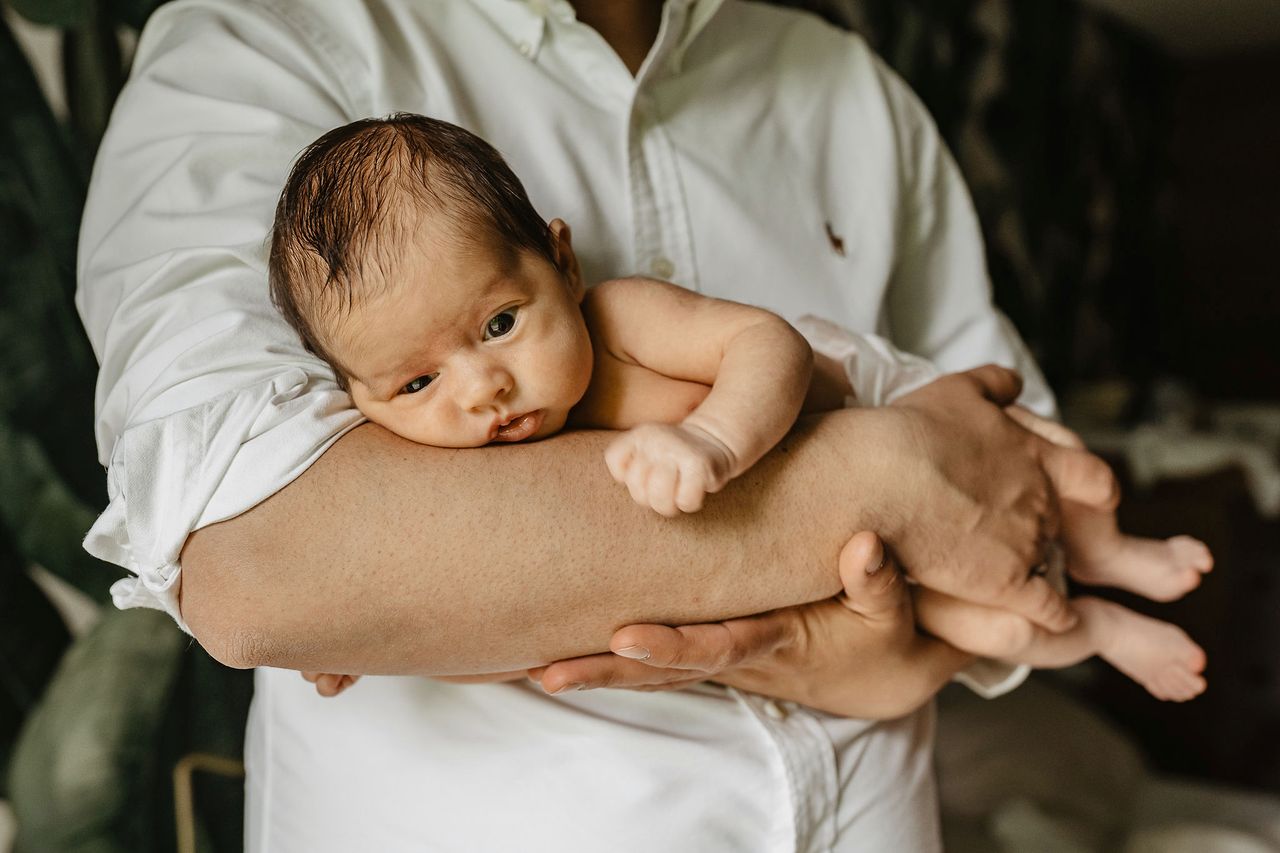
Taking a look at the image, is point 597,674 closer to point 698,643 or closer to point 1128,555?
point 698,643

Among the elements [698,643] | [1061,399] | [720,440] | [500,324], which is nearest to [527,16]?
[500,324]

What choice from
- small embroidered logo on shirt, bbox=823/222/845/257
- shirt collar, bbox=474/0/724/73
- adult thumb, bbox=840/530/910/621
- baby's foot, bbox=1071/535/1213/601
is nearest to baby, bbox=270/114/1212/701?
adult thumb, bbox=840/530/910/621

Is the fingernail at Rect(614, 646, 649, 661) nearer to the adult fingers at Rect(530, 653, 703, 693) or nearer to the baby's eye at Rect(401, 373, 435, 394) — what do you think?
the adult fingers at Rect(530, 653, 703, 693)

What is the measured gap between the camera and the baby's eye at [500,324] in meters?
0.82

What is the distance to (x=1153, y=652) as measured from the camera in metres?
1.09

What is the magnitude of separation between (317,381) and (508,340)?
6.6 inches

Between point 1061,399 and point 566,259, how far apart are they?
371 centimetres

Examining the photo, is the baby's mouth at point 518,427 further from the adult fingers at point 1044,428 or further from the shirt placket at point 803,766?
the adult fingers at point 1044,428

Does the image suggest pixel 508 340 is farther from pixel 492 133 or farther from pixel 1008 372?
pixel 1008 372

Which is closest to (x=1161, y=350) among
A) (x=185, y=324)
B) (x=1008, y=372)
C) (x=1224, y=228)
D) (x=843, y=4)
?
(x=1224, y=228)

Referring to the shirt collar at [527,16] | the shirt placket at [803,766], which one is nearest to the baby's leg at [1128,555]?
the shirt placket at [803,766]

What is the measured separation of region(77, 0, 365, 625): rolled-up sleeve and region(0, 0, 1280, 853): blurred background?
369 mm

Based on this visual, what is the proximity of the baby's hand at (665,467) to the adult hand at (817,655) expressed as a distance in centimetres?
14

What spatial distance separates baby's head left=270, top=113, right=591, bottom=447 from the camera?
777 mm
